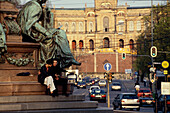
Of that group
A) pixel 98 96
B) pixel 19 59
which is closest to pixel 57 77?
pixel 19 59

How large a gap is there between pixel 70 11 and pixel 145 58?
81.5m

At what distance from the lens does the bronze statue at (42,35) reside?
19578 millimetres

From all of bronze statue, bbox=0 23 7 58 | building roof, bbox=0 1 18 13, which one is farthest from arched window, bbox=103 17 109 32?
bronze statue, bbox=0 23 7 58

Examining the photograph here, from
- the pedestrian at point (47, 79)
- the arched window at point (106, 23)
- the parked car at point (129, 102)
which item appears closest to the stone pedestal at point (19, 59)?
the pedestrian at point (47, 79)

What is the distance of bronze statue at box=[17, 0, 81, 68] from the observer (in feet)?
64.2

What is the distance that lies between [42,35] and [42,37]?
0.31 ft

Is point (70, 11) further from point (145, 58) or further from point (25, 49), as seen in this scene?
point (25, 49)

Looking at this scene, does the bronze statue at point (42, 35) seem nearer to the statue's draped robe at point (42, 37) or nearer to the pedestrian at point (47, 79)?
the statue's draped robe at point (42, 37)

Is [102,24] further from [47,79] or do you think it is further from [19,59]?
[47,79]

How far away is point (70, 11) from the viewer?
155m

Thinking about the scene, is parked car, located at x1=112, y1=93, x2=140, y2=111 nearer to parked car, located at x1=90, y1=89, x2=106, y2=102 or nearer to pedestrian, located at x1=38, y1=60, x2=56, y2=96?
parked car, located at x1=90, y1=89, x2=106, y2=102

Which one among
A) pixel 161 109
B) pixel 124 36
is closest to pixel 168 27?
pixel 161 109

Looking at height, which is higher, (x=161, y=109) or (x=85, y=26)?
(x=85, y=26)

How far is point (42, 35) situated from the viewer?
19.6 meters
